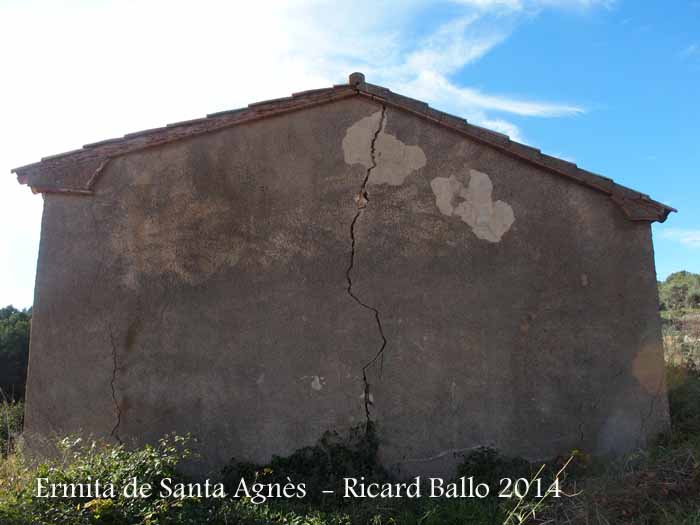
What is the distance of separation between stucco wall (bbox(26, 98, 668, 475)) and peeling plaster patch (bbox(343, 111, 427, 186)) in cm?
2

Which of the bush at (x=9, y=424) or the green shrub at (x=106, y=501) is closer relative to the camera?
the green shrub at (x=106, y=501)

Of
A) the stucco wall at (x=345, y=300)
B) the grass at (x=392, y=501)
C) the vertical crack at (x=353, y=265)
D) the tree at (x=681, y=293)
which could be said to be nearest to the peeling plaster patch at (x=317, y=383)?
the stucco wall at (x=345, y=300)

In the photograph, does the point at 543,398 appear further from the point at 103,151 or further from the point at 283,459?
the point at 103,151

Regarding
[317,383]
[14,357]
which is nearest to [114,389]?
[317,383]

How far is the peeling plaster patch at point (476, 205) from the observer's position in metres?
6.71

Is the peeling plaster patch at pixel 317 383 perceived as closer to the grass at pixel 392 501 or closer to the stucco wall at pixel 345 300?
the stucco wall at pixel 345 300

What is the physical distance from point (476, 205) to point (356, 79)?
6.27ft

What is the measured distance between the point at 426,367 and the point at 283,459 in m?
1.78

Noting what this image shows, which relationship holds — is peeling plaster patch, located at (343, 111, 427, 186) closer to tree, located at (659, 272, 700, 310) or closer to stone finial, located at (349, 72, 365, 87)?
stone finial, located at (349, 72, 365, 87)

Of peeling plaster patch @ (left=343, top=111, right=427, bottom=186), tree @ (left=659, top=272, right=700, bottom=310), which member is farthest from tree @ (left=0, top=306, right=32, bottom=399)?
tree @ (left=659, top=272, right=700, bottom=310)

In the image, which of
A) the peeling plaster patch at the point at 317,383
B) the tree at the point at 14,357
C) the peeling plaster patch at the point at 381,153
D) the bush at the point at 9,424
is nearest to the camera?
the peeling plaster patch at the point at 317,383

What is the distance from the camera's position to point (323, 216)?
682 cm

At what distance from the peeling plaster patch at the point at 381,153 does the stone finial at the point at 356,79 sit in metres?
0.38

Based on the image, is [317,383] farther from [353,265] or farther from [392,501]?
[392,501]
